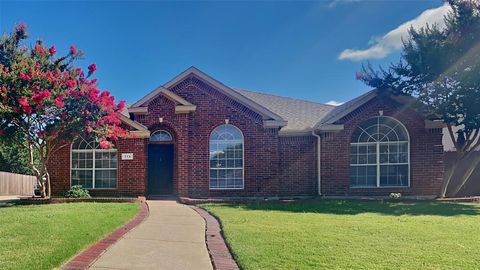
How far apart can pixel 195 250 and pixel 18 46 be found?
39.1 ft

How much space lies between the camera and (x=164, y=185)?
16281mm

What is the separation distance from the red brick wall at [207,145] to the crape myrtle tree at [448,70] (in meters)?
5.28

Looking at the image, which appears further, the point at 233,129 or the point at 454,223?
the point at 233,129

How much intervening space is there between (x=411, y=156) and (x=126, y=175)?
1150 centimetres

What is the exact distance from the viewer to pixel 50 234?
711cm

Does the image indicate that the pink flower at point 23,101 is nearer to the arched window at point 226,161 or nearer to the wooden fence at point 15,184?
the arched window at point 226,161

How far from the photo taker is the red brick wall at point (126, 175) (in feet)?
50.3

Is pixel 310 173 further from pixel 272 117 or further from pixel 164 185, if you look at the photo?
pixel 164 185

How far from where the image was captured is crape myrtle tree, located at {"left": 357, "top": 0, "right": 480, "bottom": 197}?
1388 cm

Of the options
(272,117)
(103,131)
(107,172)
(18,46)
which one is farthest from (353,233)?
(18,46)

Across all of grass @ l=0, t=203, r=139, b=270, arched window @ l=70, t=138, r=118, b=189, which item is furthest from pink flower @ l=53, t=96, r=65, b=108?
grass @ l=0, t=203, r=139, b=270

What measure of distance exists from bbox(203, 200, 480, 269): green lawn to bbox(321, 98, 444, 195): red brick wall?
3633 mm

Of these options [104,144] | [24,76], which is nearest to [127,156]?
[104,144]

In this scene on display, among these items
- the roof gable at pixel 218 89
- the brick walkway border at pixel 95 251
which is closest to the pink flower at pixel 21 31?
the roof gable at pixel 218 89
